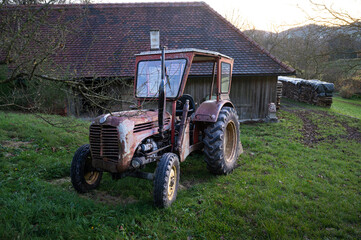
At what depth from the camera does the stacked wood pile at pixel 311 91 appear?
634 inches

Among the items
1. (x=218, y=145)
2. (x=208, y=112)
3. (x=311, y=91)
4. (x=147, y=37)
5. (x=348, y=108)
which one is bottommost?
(x=348, y=108)

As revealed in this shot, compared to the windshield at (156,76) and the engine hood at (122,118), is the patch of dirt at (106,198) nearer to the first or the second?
the engine hood at (122,118)

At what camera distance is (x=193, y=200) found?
11.9 ft

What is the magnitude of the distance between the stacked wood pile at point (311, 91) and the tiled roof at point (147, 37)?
720 cm

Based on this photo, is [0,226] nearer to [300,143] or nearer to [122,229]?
[122,229]

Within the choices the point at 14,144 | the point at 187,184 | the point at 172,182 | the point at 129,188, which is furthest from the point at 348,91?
the point at 14,144

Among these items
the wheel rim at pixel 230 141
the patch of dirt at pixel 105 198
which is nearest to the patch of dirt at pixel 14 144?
the patch of dirt at pixel 105 198

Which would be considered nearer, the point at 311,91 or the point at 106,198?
the point at 106,198

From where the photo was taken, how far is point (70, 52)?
11.4 metres

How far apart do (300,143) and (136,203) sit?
5.72m

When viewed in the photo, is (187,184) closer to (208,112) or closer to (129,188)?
(129,188)

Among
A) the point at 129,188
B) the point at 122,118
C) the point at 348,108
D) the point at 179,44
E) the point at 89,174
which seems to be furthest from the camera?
the point at 348,108

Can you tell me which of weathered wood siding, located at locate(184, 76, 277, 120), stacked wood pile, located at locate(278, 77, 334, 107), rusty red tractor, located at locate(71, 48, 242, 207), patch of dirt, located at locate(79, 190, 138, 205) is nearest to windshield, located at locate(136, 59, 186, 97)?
rusty red tractor, located at locate(71, 48, 242, 207)

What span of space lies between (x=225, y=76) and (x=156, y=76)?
1554 mm
